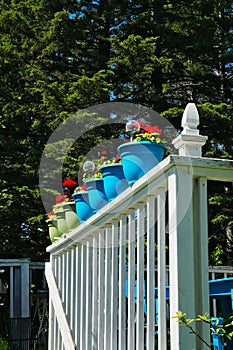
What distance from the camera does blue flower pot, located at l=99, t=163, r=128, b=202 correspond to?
280 centimetres

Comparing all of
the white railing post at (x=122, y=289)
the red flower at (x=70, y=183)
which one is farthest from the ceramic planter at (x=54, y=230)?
the white railing post at (x=122, y=289)

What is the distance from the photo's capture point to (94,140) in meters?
10.9

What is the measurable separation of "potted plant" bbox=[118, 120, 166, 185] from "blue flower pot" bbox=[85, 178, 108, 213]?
57cm

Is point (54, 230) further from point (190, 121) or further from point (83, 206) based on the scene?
point (190, 121)

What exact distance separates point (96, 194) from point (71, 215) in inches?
30.5

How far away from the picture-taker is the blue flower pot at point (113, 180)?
9.19 feet

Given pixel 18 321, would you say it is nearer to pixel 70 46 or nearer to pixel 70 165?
pixel 70 165

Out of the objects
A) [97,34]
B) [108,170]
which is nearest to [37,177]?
[97,34]

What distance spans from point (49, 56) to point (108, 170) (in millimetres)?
9954

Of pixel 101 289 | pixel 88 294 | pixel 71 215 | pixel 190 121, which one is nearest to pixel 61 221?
pixel 71 215

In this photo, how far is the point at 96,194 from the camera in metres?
3.14

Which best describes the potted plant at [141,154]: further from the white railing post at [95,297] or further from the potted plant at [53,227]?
the potted plant at [53,227]

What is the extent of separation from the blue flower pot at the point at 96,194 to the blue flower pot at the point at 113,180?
0.60 ft

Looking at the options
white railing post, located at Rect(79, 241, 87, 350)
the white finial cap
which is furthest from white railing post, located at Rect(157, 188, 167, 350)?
white railing post, located at Rect(79, 241, 87, 350)
